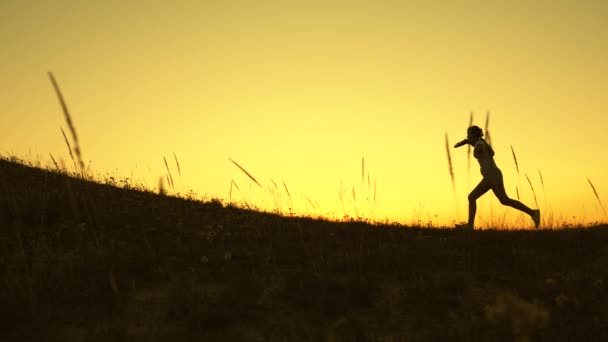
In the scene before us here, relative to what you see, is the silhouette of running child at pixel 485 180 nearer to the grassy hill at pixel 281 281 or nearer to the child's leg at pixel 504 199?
the child's leg at pixel 504 199

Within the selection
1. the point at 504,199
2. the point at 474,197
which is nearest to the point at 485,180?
the point at 474,197

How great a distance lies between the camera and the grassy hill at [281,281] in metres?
5.97

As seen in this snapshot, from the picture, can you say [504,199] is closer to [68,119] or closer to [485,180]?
[485,180]

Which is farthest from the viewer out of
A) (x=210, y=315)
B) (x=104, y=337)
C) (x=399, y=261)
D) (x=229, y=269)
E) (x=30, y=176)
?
(x=30, y=176)

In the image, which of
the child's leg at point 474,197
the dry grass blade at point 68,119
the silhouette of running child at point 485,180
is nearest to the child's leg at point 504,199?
the silhouette of running child at point 485,180

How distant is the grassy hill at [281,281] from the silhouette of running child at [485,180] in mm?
936

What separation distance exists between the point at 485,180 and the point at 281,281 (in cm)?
624

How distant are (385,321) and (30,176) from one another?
11174mm

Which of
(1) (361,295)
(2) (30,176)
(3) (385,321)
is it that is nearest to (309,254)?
(1) (361,295)

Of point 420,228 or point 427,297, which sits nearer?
point 427,297

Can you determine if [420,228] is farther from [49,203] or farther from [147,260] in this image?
[49,203]

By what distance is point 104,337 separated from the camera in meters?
5.75

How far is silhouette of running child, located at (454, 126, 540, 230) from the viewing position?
38.8ft

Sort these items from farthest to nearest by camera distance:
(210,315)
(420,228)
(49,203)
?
(420,228) < (49,203) < (210,315)
